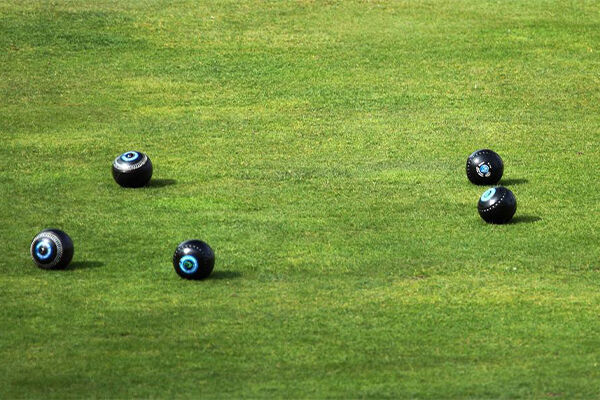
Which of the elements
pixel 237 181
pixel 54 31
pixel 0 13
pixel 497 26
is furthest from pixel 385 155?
pixel 0 13

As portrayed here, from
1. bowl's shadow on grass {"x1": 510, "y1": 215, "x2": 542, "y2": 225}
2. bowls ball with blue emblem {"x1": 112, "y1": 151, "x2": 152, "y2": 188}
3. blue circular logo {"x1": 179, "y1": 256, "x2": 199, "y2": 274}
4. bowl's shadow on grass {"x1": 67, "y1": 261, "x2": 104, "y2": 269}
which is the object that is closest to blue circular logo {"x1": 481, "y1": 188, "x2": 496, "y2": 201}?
bowl's shadow on grass {"x1": 510, "y1": 215, "x2": 542, "y2": 225}

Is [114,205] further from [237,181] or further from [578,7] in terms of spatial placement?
[578,7]

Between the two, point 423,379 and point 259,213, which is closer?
point 423,379

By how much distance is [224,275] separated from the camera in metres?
18.5

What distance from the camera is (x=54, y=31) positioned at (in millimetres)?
35562

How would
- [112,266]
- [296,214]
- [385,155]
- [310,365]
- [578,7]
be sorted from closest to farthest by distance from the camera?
[310,365], [112,266], [296,214], [385,155], [578,7]

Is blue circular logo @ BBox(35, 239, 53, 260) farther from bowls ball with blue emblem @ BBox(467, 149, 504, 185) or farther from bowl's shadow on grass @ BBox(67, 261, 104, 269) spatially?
bowls ball with blue emblem @ BBox(467, 149, 504, 185)

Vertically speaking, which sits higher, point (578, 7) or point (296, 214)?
point (578, 7)

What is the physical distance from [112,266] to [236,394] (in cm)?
600

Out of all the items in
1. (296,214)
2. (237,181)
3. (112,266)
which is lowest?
(112,266)

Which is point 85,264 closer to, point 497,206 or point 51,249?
point 51,249

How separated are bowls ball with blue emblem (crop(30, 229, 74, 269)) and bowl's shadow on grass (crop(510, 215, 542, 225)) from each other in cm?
920

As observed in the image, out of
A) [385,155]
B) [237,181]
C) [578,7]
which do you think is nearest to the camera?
[237,181]

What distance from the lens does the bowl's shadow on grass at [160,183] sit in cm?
2416
